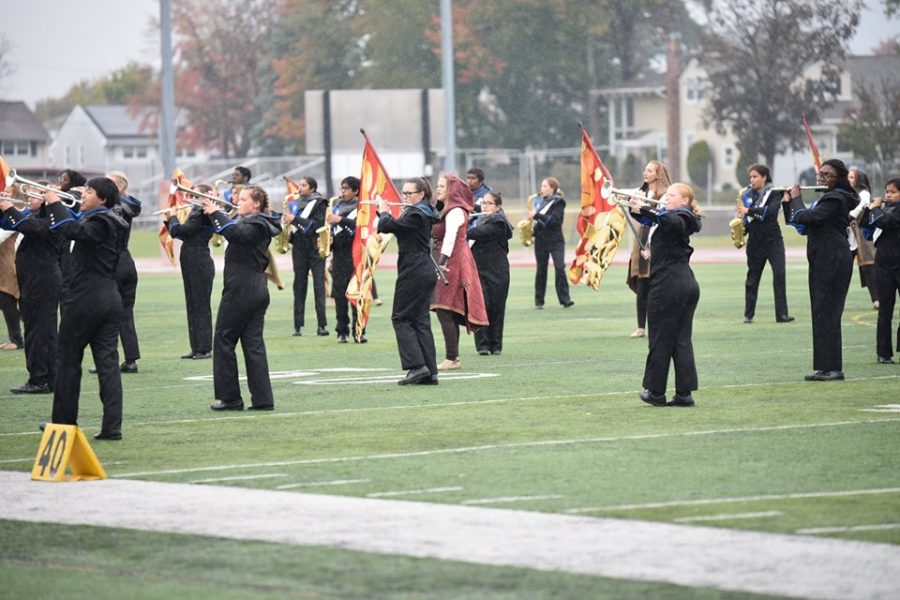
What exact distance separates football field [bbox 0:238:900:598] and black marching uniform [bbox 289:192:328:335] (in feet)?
14.8

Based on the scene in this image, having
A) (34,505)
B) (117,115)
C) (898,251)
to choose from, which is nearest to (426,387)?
(898,251)

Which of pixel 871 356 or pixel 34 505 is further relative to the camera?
pixel 871 356

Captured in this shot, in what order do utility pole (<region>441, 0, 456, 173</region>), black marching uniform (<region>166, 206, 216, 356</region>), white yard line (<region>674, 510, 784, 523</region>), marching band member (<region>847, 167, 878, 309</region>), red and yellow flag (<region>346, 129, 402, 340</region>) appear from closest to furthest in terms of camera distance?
1. white yard line (<region>674, 510, 784, 523</region>)
2. red and yellow flag (<region>346, 129, 402, 340</region>)
3. black marching uniform (<region>166, 206, 216, 356</region>)
4. marching band member (<region>847, 167, 878, 309</region>)
5. utility pole (<region>441, 0, 456, 173</region>)

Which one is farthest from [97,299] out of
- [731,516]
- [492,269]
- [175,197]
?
[175,197]

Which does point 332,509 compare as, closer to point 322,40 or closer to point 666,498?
point 666,498

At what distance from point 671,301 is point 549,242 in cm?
1382

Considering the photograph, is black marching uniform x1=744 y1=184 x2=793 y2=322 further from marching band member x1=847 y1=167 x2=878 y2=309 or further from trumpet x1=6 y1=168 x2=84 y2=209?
trumpet x1=6 y1=168 x2=84 y2=209

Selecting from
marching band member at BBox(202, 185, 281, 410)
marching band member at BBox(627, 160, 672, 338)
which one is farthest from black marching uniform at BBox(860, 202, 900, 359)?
marching band member at BBox(202, 185, 281, 410)

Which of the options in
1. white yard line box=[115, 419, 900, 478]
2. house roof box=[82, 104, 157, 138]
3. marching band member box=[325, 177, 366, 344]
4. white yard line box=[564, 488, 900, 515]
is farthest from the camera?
house roof box=[82, 104, 157, 138]

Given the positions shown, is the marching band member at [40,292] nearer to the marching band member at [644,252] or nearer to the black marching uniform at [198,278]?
the black marching uniform at [198,278]

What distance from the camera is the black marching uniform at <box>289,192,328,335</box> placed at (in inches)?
902

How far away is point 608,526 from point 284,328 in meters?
15.7

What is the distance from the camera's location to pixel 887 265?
17516 millimetres

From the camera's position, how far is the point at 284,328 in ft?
79.9
